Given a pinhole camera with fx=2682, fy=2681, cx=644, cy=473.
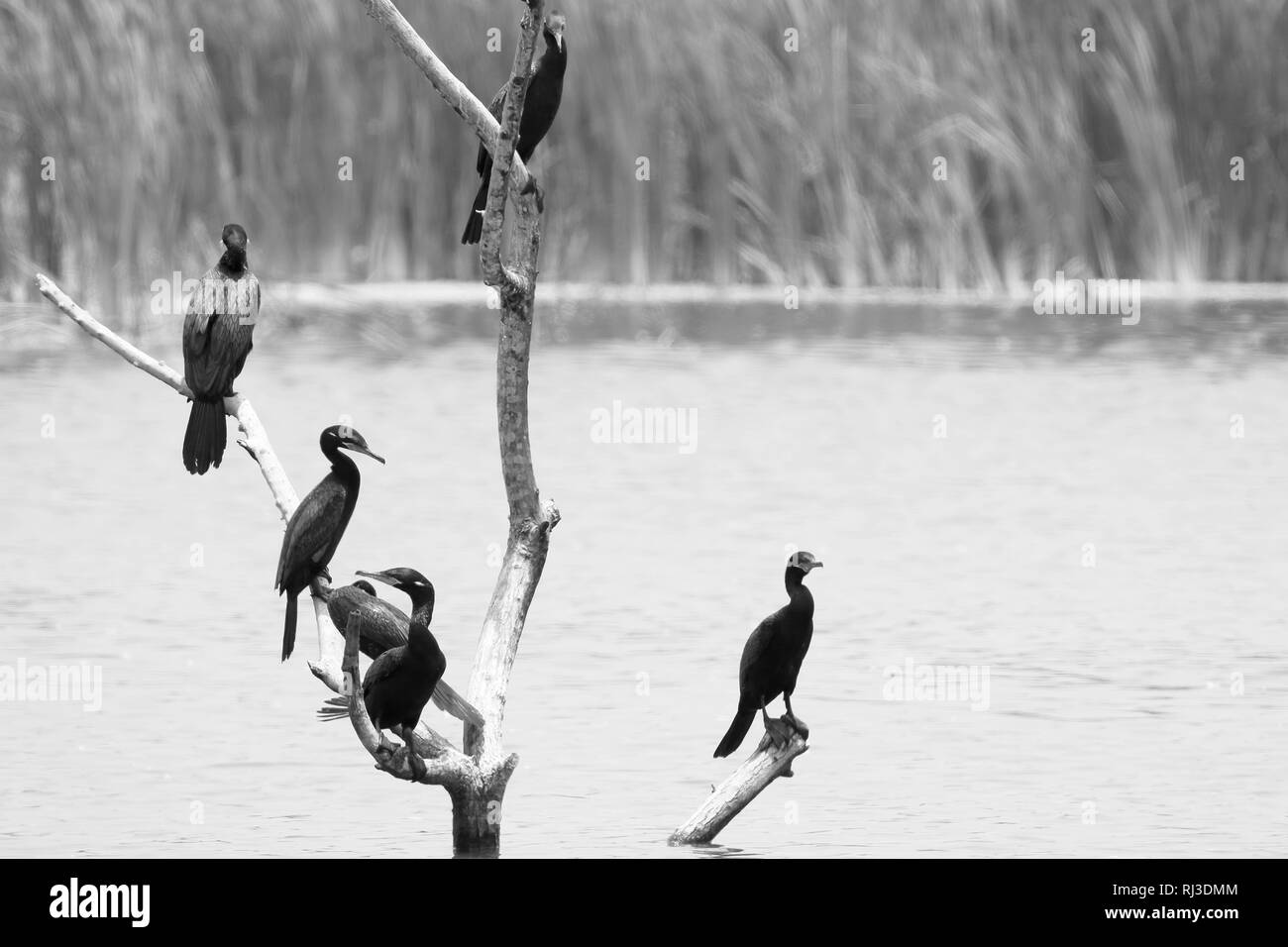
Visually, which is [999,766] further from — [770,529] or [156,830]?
[770,529]

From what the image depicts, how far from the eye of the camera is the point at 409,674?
6977 mm

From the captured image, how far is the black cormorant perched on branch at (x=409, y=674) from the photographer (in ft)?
22.9

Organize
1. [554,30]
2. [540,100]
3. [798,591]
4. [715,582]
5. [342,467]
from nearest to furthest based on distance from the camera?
[342,467], [798,591], [540,100], [554,30], [715,582]

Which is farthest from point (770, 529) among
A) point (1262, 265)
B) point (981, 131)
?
point (1262, 265)

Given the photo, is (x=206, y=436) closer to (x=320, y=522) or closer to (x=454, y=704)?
(x=320, y=522)

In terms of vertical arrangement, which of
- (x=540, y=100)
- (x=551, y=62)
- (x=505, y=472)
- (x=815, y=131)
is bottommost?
(x=505, y=472)

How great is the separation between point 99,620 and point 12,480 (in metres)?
3.76

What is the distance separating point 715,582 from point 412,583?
4.76 metres

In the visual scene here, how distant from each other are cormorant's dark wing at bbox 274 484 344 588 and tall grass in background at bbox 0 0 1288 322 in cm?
1205

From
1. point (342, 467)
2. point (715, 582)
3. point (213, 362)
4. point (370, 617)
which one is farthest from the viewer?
point (715, 582)

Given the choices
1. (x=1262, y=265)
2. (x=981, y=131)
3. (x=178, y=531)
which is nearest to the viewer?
(x=178, y=531)

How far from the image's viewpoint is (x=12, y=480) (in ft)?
47.0

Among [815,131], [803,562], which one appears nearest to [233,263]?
[803,562]

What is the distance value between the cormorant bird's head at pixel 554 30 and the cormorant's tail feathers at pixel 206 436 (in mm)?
1746
